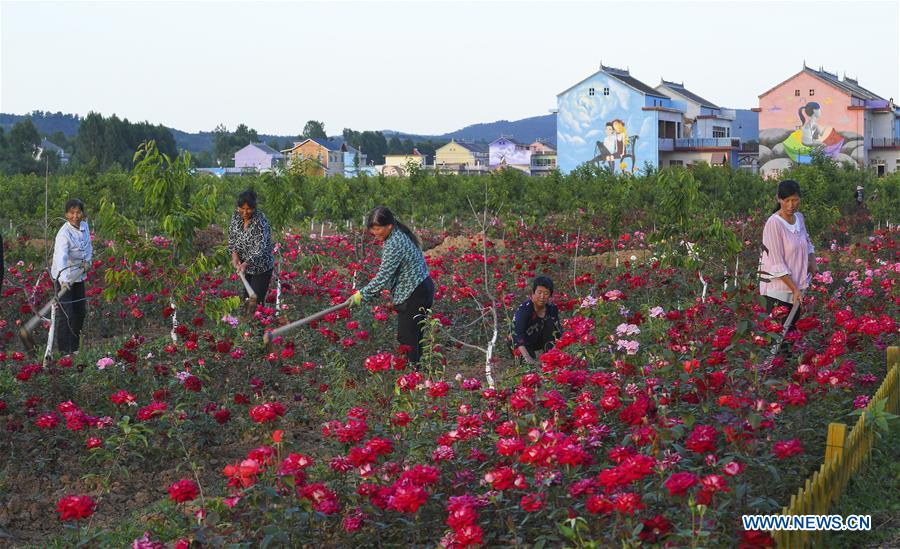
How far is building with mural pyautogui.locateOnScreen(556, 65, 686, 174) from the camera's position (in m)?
64.1

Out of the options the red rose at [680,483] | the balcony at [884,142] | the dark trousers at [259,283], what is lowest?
the red rose at [680,483]

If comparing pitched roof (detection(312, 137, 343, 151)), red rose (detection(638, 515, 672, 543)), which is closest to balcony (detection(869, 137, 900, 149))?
pitched roof (detection(312, 137, 343, 151))

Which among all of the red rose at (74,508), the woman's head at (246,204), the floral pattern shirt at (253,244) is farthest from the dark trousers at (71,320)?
the red rose at (74,508)

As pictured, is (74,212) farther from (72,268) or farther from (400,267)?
(400,267)

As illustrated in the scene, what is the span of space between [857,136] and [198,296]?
196ft

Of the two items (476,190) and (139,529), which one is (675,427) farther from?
(476,190)

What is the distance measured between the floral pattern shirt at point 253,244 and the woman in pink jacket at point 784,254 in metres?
4.34

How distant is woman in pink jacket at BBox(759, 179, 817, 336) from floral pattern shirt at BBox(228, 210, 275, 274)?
171 inches

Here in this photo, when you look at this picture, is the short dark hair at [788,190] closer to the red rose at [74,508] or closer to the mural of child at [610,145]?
the red rose at [74,508]

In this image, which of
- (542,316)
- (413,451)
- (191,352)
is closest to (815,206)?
(542,316)

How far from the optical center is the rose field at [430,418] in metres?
3.42

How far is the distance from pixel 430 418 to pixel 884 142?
64.9 metres

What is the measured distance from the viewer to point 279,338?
739 centimetres

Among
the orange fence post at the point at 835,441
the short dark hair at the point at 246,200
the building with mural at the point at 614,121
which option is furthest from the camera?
the building with mural at the point at 614,121
